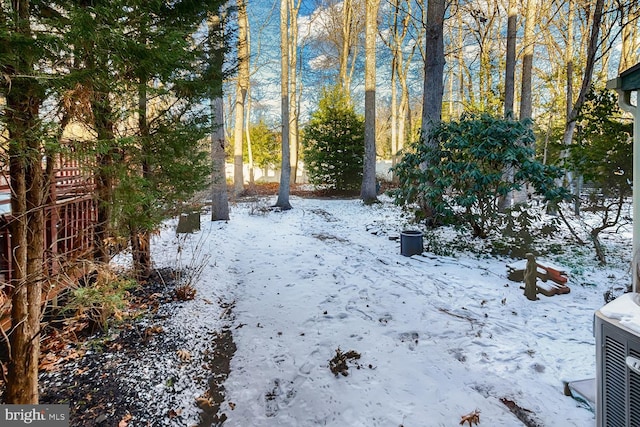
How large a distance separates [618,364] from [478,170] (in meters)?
4.10

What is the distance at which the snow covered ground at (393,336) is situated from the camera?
2.23 meters

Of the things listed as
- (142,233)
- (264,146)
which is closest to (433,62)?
(142,233)

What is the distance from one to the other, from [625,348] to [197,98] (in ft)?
14.5

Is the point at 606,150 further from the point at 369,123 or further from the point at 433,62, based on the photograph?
the point at 369,123

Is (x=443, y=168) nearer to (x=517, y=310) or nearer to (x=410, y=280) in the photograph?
(x=410, y=280)

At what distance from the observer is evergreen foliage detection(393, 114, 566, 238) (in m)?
5.06

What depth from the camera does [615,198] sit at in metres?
4.92

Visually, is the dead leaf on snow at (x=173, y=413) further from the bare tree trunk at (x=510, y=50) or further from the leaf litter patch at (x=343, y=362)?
the bare tree trunk at (x=510, y=50)

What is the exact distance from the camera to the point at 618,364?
1394 mm

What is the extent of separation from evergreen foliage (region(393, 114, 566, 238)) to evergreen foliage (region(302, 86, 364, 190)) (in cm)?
770

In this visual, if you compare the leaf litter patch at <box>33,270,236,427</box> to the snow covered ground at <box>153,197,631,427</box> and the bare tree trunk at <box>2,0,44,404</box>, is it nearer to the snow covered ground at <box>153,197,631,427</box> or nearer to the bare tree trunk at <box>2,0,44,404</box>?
the snow covered ground at <box>153,197,631,427</box>

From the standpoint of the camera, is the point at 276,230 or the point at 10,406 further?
the point at 276,230

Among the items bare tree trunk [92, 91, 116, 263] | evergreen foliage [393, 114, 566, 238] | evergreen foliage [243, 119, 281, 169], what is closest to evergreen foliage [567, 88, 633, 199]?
evergreen foliage [393, 114, 566, 238]

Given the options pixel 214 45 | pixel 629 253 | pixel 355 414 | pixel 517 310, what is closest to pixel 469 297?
pixel 517 310
